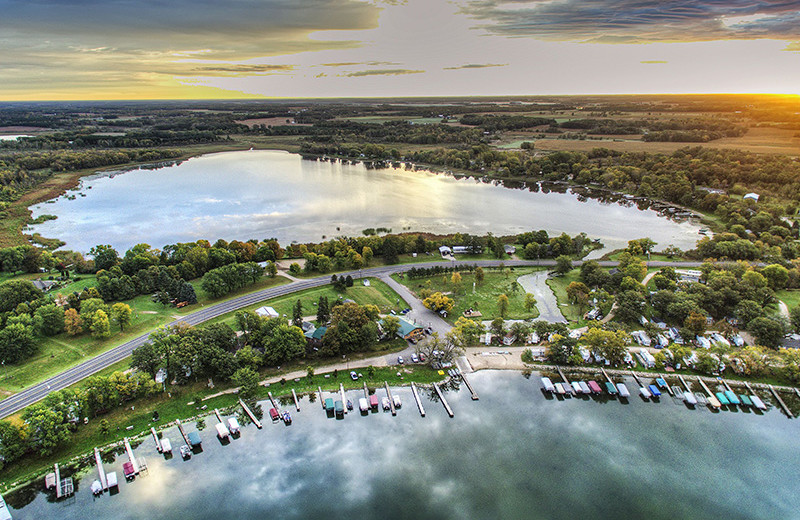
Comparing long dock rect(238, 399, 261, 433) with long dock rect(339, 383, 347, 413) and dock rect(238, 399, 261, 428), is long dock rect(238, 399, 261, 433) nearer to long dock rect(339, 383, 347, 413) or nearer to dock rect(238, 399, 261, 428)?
dock rect(238, 399, 261, 428)

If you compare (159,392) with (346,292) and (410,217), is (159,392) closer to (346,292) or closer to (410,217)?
(346,292)

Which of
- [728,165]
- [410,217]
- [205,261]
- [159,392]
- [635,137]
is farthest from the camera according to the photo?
[635,137]

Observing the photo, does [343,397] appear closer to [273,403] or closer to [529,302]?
[273,403]

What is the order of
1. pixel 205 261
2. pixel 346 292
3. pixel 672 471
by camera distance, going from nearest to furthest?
pixel 672 471, pixel 346 292, pixel 205 261

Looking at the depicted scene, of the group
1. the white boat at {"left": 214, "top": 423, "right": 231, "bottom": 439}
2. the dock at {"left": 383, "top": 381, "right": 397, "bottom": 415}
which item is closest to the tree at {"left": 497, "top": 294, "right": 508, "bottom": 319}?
the dock at {"left": 383, "top": 381, "right": 397, "bottom": 415}

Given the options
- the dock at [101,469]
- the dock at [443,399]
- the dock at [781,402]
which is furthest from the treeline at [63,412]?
the dock at [781,402]

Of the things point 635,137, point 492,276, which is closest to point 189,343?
point 492,276
